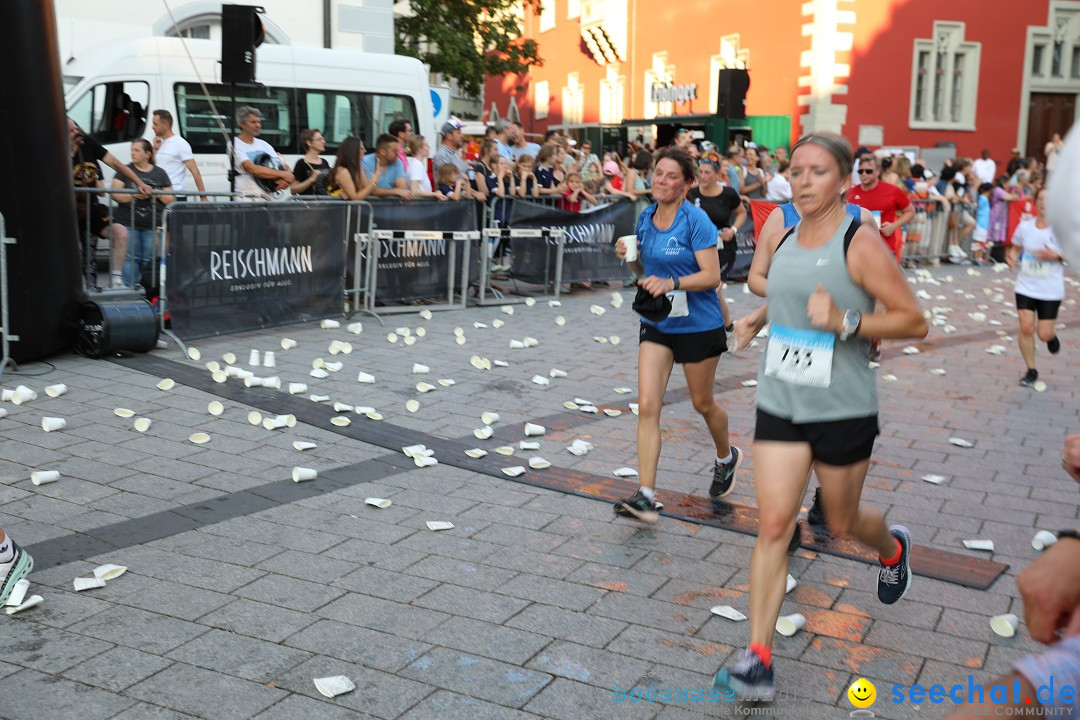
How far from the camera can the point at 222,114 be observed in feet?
50.2

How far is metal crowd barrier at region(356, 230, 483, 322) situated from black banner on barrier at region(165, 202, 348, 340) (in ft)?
1.28

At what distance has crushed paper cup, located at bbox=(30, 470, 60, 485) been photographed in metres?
5.71

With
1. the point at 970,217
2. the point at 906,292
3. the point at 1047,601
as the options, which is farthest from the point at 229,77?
the point at 970,217

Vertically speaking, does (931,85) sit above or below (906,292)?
above

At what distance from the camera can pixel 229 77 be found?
39.3 ft

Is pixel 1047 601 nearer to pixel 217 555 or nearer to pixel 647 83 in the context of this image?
pixel 217 555

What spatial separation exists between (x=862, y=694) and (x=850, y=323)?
3.94ft

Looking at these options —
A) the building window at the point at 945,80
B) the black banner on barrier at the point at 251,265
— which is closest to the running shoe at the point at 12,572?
the black banner on barrier at the point at 251,265

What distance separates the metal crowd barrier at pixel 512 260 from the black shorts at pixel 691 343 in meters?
7.26

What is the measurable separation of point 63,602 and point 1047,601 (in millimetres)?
3547

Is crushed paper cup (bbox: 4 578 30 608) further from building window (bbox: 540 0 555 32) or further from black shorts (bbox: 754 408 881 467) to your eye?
building window (bbox: 540 0 555 32)

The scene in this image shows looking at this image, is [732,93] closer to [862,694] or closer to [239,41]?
[239,41]

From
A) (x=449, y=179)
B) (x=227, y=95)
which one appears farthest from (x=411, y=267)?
(x=227, y=95)

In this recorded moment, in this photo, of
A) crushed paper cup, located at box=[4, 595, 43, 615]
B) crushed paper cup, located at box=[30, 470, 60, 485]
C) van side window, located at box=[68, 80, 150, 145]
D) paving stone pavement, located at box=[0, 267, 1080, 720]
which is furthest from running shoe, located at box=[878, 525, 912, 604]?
van side window, located at box=[68, 80, 150, 145]
